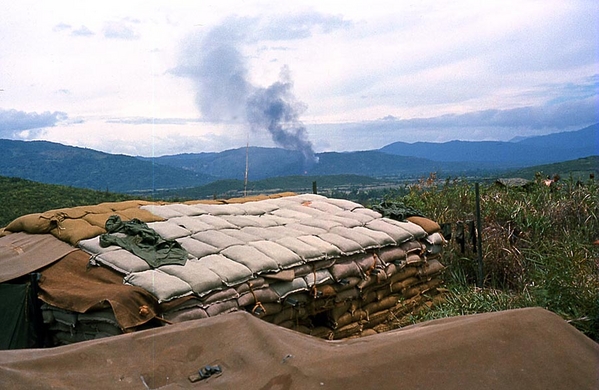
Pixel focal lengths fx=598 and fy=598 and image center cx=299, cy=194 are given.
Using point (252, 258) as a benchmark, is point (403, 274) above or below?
below

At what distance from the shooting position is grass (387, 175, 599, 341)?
5.48 metres

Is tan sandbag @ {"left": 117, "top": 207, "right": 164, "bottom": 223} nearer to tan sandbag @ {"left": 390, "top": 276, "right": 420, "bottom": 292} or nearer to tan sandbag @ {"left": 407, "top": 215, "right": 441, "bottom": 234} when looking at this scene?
tan sandbag @ {"left": 390, "top": 276, "right": 420, "bottom": 292}

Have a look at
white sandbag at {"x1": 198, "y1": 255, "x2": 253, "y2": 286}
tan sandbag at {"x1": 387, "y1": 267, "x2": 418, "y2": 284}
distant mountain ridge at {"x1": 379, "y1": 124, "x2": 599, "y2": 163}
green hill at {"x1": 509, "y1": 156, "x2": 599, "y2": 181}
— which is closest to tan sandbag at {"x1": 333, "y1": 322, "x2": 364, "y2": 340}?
tan sandbag at {"x1": 387, "y1": 267, "x2": 418, "y2": 284}

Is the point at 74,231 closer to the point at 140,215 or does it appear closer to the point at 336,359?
the point at 140,215

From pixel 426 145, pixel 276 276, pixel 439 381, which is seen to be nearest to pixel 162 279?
pixel 276 276

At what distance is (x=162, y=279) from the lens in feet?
14.7

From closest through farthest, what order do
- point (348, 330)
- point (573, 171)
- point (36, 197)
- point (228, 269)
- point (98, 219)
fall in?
point (228, 269) → point (98, 219) → point (348, 330) → point (573, 171) → point (36, 197)

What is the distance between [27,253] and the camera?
5.22 metres

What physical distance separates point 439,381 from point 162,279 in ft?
9.97

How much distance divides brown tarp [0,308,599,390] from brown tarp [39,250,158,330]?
1.97 m

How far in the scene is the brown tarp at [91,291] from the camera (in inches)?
164

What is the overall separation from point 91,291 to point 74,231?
1021 mm

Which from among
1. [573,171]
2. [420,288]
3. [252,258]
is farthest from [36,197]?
[573,171]

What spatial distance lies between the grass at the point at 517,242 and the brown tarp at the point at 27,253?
12.0 feet
